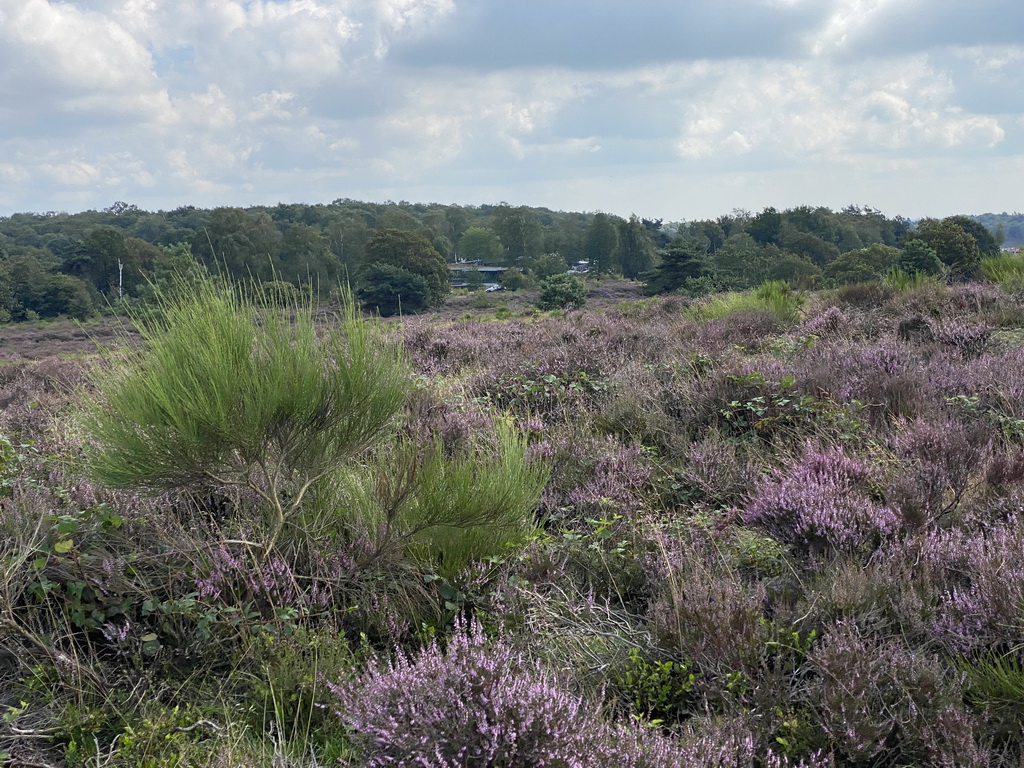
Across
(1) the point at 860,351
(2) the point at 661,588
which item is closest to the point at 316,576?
(2) the point at 661,588

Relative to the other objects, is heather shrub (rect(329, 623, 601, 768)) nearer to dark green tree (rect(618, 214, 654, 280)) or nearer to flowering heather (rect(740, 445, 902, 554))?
flowering heather (rect(740, 445, 902, 554))

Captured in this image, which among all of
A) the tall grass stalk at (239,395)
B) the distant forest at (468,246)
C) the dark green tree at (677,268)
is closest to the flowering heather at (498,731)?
the tall grass stalk at (239,395)

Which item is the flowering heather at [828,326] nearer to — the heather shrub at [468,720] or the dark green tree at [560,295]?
the heather shrub at [468,720]

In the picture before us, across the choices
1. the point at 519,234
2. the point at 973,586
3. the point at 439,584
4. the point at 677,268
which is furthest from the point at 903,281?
the point at 519,234

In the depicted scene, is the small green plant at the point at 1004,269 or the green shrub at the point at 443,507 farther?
the small green plant at the point at 1004,269

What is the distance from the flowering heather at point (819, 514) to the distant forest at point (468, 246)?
32.4 m

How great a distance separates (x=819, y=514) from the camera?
122 inches

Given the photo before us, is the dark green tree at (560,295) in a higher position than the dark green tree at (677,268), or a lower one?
lower

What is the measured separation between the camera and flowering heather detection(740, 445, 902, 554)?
307 centimetres

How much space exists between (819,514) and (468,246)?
103136 millimetres

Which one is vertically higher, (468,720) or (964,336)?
(964,336)

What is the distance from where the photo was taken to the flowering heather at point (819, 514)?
3.07 m

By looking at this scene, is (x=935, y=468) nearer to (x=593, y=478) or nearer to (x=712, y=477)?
(x=712, y=477)

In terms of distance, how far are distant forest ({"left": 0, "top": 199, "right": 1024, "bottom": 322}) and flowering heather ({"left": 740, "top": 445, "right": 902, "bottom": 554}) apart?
32.4 meters
